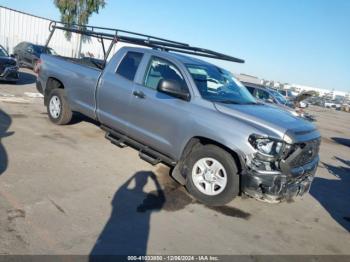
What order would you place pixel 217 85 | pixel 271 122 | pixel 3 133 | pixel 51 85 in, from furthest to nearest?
1. pixel 51 85
2. pixel 3 133
3. pixel 217 85
4. pixel 271 122

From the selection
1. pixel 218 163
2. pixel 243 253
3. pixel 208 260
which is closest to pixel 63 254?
pixel 208 260

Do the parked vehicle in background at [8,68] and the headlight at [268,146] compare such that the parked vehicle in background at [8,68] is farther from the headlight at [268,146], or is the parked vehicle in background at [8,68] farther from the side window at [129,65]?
the headlight at [268,146]

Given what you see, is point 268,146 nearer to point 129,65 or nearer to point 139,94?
point 139,94

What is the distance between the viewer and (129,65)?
6336 mm

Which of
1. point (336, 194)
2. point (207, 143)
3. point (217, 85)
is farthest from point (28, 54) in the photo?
point (336, 194)

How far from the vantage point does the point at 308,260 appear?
4008mm

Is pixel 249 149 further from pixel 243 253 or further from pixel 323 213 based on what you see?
pixel 323 213

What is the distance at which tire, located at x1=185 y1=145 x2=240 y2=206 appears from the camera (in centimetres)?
475

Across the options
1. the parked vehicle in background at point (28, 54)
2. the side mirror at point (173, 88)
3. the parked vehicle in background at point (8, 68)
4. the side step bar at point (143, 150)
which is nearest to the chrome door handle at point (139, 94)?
the side mirror at point (173, 88)

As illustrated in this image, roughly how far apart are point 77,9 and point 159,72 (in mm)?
29168

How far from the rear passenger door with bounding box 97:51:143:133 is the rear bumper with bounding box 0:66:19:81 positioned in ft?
25.3

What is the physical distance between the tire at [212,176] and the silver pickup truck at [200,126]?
0.04ft

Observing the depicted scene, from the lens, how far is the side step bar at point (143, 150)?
563 cm

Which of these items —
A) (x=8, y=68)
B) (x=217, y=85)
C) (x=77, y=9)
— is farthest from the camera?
(x=77, y=9)
